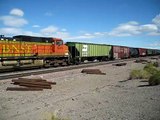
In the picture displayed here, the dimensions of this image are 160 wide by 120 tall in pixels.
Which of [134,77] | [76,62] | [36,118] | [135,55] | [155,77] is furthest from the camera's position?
[135,55]

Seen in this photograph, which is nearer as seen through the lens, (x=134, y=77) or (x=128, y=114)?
(x=128, y=114)

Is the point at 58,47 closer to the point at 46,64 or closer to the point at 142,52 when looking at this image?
the point at 46,64

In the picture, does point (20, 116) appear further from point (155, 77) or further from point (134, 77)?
point (134, 77)

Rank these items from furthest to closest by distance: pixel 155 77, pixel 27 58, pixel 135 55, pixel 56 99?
pixel 135 55 < pixel 27 58 < pixel 155 77 < pixel 56 99

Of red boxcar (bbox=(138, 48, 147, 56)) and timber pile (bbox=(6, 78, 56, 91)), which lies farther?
red boxcar (bbox=(138, 48, 147, 56))

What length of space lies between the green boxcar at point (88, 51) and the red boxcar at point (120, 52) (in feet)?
8.45

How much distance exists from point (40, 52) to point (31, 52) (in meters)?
1.60

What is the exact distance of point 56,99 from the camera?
37.8 feet

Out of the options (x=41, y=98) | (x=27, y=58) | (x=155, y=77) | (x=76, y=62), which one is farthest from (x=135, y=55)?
(x=41, y=98)

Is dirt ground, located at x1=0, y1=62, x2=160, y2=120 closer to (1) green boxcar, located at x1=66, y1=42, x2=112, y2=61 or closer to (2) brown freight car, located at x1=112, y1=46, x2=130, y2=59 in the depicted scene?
(1) green boxcar, located at x1=66, y1=42, x2=112, y2=61

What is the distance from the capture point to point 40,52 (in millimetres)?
28203

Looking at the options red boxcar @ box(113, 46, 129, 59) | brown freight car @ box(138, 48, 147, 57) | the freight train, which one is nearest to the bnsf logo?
the freight train

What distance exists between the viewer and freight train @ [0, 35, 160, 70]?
77.7 ft

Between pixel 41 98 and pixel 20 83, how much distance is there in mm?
4161
